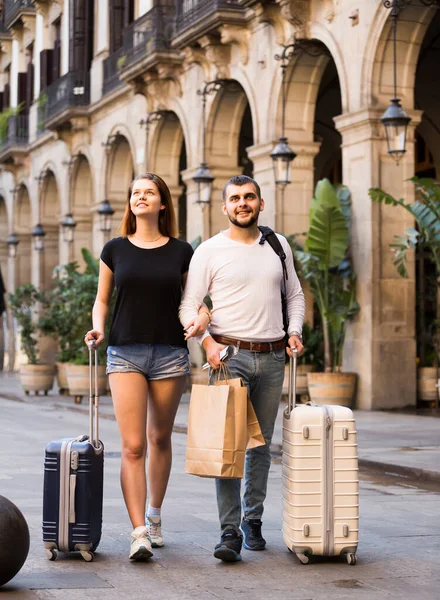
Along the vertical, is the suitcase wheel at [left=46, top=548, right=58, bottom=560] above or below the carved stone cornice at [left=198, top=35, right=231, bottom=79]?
below

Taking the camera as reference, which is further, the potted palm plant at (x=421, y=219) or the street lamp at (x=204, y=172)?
the street lamp at (x=204, y=172)

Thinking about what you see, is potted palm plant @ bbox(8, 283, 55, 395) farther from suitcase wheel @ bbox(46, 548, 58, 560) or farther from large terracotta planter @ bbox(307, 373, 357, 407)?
suitcase wheel @ bbox(46, 548, 58, 560)

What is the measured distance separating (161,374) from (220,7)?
655 inches

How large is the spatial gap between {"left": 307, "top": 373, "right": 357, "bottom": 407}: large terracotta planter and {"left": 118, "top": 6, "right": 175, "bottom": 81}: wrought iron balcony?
993 cm

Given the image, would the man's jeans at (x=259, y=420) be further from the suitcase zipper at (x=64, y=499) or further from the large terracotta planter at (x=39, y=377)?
the large terracotta planter at (x=39, y=377)

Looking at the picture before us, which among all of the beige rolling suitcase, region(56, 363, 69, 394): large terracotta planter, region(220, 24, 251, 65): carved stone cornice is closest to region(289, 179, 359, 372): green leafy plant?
region(220, 24, 251, 65): carved stone cornice

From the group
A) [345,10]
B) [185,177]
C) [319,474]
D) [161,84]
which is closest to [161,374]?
[319,474]

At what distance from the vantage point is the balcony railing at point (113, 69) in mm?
29375

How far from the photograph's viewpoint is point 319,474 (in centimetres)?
639

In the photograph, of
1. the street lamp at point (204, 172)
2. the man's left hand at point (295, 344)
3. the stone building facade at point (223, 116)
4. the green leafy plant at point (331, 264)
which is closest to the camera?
the man's left hand at point (295, 344)

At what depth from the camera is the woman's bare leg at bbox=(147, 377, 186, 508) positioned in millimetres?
6730

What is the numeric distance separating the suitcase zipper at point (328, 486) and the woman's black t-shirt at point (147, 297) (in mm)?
910

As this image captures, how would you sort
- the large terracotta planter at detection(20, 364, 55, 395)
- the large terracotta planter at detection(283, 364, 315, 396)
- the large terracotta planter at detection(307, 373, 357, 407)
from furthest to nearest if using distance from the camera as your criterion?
the large terracotta planter at detection(20, 364, 55, 395) → the large terracotta planter at detection(283, 364, 315, 396) → the large terracotta planter at detection(307, 373, 357, 407)

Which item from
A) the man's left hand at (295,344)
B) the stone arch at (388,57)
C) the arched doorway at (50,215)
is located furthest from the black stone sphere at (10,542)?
the arched doorway at (50,215)
